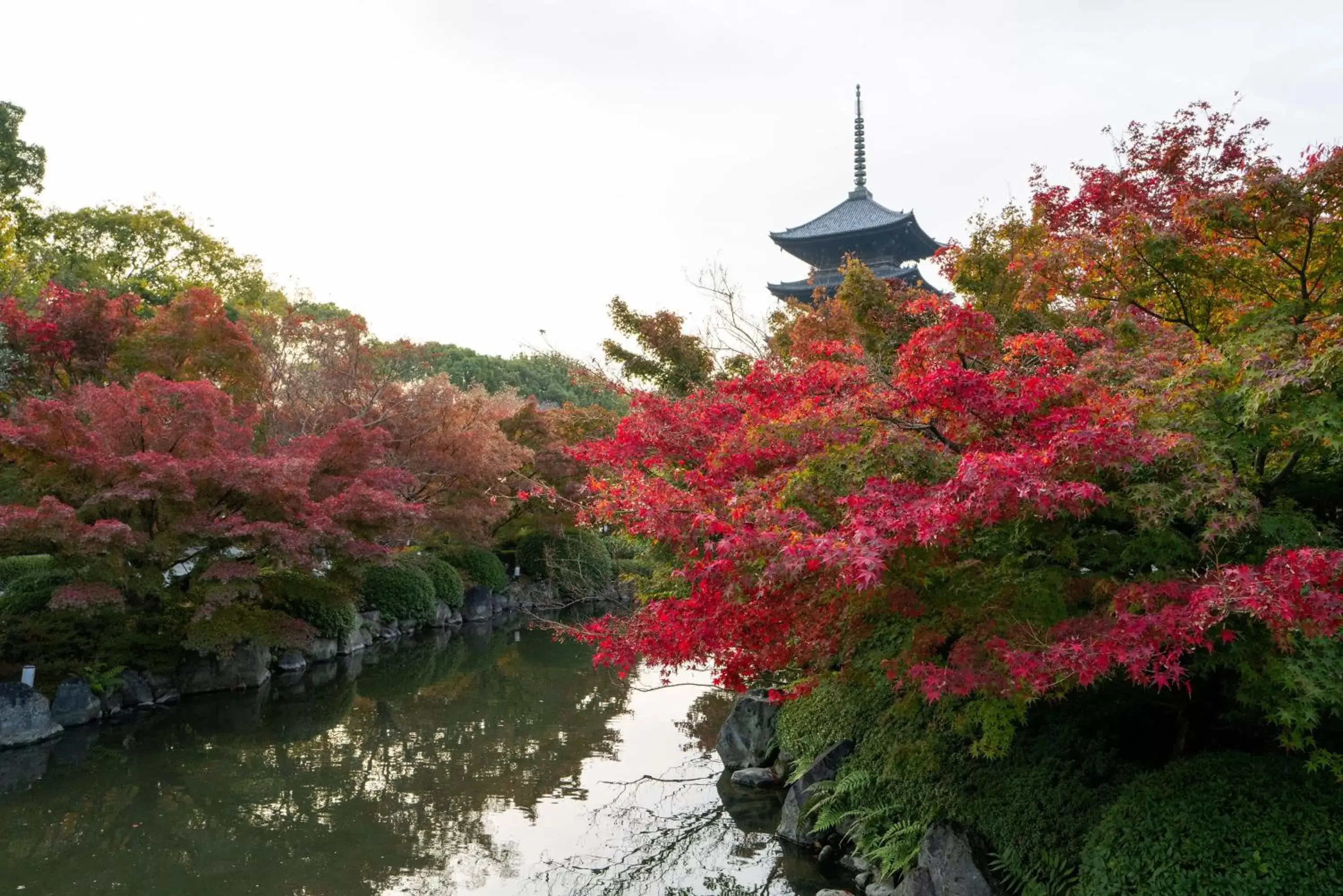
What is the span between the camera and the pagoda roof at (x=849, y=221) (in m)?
22.5

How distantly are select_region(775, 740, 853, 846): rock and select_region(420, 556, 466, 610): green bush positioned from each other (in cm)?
1193

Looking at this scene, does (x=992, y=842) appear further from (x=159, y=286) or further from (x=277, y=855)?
(x=159, y=286)

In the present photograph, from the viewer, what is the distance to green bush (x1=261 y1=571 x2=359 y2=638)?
11.8m

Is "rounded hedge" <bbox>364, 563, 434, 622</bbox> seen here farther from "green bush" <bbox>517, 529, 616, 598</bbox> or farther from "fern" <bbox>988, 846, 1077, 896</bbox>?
"fern" <bbox>988, 846, 1077, 896</bbox>

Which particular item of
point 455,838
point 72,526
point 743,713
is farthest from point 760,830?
point 72,526

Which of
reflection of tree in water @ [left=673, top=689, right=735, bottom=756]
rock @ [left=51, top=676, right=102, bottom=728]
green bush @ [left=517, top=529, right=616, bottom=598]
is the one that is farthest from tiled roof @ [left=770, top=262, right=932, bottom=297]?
rock @ [left=51, top=676, right=102, bottom=728]

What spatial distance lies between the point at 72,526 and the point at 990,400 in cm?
873

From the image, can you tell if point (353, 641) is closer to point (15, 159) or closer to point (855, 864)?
point (855, 864)

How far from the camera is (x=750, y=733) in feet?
26.8

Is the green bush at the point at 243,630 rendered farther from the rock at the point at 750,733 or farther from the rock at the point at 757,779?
the rock at the point at 757,779

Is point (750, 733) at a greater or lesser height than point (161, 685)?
lesser

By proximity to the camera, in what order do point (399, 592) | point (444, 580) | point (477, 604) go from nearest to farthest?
point (399, 592), point (444, 580), point (477, 604)

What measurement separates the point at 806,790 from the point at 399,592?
11.1 meters

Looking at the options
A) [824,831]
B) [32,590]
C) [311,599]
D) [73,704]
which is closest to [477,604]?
[311,599]
